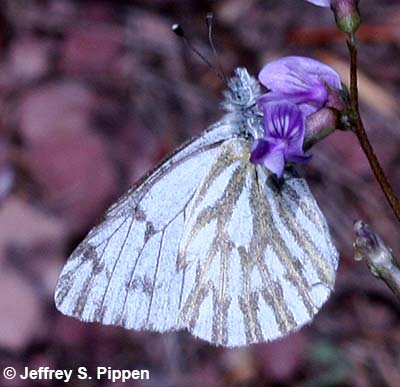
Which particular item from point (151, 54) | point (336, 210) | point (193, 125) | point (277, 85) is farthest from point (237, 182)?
point (151, 54)

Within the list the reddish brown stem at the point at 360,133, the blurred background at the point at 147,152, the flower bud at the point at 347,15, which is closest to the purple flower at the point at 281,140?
the reddish brown stem at the point at 360,133

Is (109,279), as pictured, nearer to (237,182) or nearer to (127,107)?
(237,182)

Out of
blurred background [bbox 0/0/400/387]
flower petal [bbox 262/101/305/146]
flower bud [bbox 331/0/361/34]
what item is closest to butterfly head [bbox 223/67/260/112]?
flower petal [bbox 262/101/305/146]

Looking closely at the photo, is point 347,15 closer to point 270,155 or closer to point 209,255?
point 270,155

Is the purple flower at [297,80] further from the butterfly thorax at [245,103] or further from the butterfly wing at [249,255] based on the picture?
the butterfly wing at [249,255]

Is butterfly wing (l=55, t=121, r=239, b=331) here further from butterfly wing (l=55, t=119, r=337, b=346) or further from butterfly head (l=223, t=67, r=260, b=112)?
butterfly head (l=223, t=67, r=260, b=112)

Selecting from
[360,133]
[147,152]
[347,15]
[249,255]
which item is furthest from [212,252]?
[147,152]
